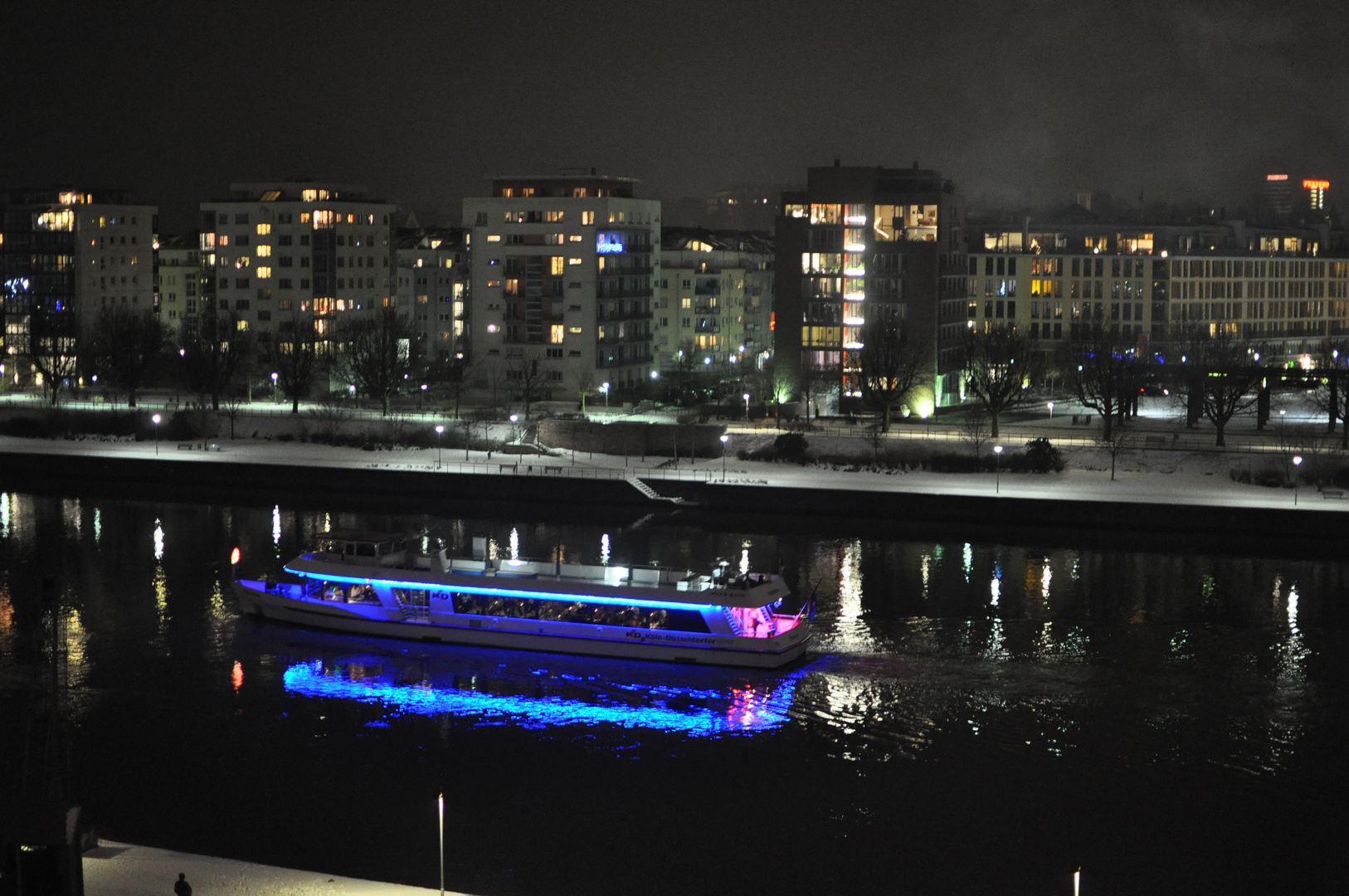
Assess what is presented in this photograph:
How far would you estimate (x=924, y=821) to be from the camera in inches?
702

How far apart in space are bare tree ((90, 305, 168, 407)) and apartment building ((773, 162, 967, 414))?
2396 cm

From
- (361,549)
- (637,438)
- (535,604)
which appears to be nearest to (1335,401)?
(637,438)

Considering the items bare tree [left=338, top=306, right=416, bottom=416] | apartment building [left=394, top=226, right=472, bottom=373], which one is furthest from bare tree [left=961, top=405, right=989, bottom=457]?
apartment building [left=394, top=226, right=472, bottom=373]

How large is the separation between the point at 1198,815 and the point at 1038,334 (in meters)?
57.6

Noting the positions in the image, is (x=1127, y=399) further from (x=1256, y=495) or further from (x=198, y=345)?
(x=198, y=345)

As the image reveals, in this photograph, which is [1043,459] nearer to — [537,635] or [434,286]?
[537,635]

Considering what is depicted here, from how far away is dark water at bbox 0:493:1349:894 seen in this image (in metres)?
17.0

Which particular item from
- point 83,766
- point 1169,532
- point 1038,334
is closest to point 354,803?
point 83,766

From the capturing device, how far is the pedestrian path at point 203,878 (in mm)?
14539

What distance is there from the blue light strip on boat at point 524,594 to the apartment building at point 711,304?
140 ft

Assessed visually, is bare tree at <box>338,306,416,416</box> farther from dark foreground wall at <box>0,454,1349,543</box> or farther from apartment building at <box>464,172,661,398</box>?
dark foreground wall at <box>0,454,1349,543</box>

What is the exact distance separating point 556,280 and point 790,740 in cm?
4311

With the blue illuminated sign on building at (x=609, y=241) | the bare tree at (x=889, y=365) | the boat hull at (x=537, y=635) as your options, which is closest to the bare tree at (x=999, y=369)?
the bare tree at (x=889, y=365)

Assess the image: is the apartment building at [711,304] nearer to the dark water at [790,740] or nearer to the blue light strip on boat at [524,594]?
the blue light strip on boat at [524,594]
